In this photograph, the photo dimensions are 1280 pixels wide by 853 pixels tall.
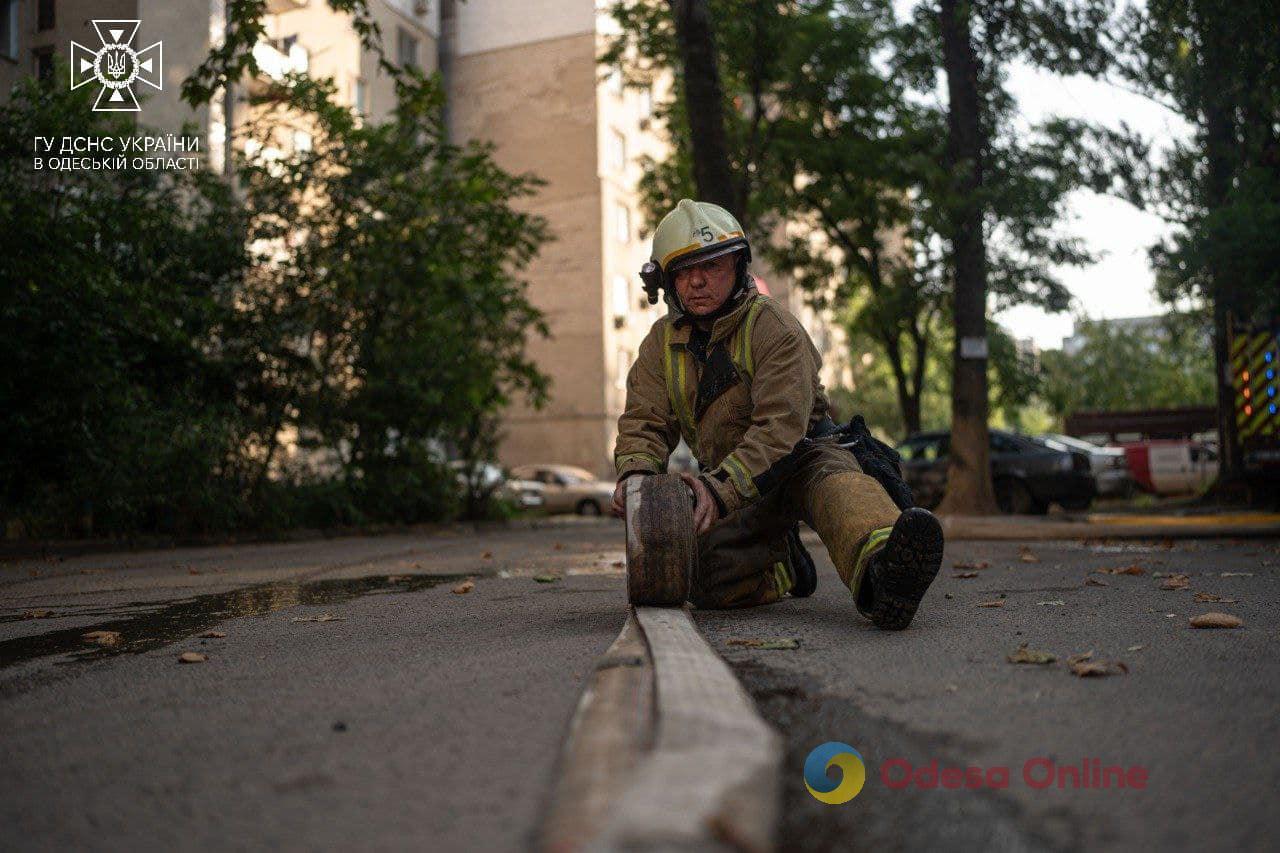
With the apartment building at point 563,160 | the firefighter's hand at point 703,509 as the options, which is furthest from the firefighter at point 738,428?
the apartment building at point 563,160

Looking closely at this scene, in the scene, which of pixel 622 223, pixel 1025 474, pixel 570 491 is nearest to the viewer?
pixel 1025 474

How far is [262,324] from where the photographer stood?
15.0 meters

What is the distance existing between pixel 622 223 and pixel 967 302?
92.4ft

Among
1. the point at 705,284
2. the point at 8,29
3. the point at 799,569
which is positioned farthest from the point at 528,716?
the point at 8,29

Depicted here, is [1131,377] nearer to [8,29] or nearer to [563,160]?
[563,160]

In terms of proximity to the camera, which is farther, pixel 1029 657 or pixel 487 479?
pixel 487 479

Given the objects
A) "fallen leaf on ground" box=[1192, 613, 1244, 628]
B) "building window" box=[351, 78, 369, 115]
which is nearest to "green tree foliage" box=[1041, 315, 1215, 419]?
"building window" box=[351, 78, 369, 115]

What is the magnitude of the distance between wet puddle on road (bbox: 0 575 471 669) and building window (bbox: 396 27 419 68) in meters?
32.9

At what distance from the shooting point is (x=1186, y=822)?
201 cm

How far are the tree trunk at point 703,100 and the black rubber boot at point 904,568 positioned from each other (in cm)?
1089

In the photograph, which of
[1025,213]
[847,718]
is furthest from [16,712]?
[1025,213]

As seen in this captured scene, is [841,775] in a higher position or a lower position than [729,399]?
lower

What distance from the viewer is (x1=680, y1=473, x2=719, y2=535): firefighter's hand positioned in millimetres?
4465
